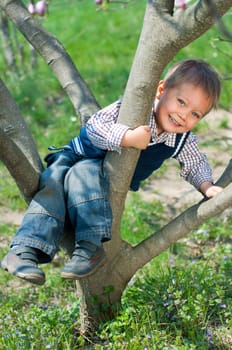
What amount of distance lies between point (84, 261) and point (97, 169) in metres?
0.38

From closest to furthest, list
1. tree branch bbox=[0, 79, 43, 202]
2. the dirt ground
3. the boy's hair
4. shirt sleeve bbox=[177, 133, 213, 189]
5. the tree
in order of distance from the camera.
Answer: the tree
tree branch bbox=[0, 79, 43, 202]
the boy's hair
shirt sleeve bbox=[177, 133, 213, 189]
the dirt ground

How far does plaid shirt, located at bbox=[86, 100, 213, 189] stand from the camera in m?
2.52

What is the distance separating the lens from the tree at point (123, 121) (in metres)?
2.35

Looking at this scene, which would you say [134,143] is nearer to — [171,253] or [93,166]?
[93,166]

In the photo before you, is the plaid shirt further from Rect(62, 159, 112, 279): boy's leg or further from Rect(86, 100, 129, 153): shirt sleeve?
Rect(62, 159, 112, 279): boy's leg

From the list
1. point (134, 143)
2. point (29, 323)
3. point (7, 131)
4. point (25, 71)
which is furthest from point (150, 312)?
point (25, 71)

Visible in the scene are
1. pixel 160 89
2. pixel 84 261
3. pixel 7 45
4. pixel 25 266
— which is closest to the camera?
pixel 25 266

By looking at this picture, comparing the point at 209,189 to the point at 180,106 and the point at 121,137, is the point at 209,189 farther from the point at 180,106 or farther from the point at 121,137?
the point at 121,137

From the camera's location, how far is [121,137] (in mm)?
2477

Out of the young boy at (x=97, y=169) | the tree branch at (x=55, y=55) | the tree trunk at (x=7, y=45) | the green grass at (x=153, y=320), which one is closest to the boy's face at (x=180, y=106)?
the young boy at (x=97, y=169)

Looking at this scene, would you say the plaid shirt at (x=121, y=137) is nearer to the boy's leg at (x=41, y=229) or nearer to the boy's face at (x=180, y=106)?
the boy's face at (x=180, y=106)

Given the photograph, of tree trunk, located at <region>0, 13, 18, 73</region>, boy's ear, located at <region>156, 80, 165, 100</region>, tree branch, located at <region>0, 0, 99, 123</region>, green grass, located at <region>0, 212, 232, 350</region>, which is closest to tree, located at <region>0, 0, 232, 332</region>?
tree branch, located at <region>0, 0, 99, 123</region>

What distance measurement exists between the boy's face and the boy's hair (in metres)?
0.02

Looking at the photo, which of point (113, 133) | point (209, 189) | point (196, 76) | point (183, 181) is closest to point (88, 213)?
point (113, 133)
